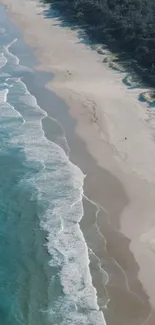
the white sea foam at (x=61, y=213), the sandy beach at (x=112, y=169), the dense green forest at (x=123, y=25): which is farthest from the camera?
the dense green forest at (x=123, y=25)

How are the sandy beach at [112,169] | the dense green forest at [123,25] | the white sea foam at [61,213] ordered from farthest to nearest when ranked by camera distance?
the dense green forest at [123,25] → the sandy beach at [112,169] → the white sea foam at [61,213]

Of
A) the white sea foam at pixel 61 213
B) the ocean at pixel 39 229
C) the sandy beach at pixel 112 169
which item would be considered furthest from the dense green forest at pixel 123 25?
the ocean at pixel 39 229

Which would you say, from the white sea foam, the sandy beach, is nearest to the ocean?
the white sea foam

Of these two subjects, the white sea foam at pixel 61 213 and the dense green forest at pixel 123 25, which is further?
the dense green forest at pixel 123 25

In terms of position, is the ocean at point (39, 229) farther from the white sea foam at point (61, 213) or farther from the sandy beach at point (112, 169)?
the sandy beach at point (112, 169)

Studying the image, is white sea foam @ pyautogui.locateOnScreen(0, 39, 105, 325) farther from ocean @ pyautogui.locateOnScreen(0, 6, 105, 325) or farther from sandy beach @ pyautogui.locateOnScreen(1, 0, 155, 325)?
sandy beach @ pyautogui.locateOnScreen(1, 0, 155, 325)

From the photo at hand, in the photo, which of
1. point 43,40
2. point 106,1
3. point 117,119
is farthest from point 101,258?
point 106,1

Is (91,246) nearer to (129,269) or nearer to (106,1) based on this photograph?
(129,269)
